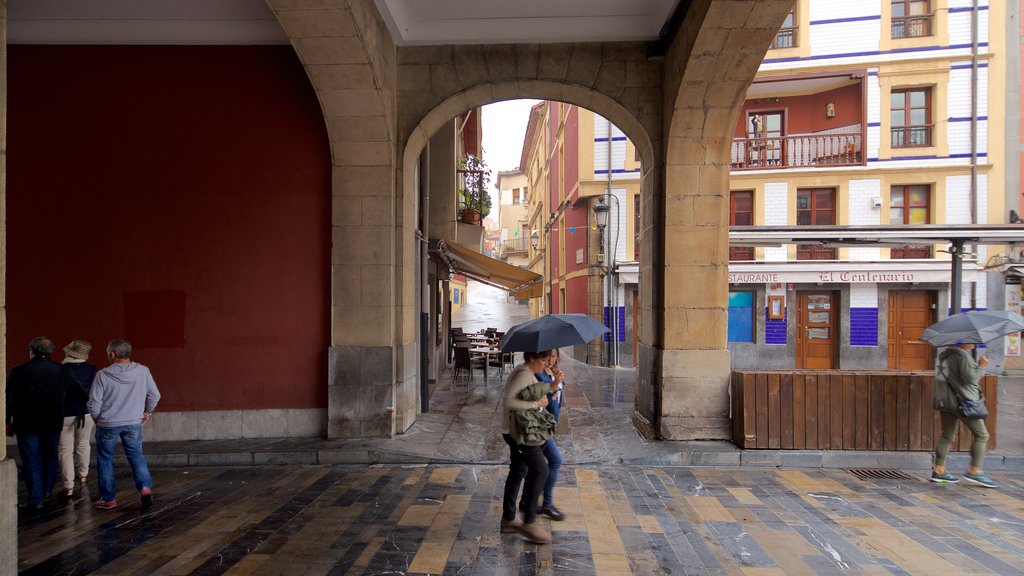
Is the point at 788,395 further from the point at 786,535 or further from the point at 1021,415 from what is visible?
the point at 1021,415

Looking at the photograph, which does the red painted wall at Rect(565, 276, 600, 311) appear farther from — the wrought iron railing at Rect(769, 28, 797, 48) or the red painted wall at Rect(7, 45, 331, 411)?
the red painted wall at Rect(7, 45, 331, 411)

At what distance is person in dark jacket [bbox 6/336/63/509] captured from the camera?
4.71 m

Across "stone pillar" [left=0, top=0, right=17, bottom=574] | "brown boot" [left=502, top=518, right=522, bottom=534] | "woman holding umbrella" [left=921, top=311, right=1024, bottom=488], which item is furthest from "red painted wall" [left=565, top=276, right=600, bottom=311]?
"stone pillar" [left=0, top=0, right=17, bottom=574]

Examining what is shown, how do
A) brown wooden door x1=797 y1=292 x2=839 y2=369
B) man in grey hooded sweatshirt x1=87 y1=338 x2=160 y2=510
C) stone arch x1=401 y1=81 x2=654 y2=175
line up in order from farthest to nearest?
brown wooden door x1=797 y1=292 x2=839 y2=369 → stone arch x1=401 y1=81 x2=654 y2=175 → man in grey hooded sweatshirt x1=87 y1=338 x2=160 y2=510

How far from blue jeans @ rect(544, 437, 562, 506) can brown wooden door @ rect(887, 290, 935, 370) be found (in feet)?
47.0

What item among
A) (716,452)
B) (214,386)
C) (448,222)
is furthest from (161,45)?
(716,452)

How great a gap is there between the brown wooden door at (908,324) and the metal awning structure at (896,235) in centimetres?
688

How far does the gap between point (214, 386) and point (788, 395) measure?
7.47 meters

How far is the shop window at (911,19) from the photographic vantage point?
47.4 feet

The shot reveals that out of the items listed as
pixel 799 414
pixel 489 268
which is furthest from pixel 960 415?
pixel 489 268

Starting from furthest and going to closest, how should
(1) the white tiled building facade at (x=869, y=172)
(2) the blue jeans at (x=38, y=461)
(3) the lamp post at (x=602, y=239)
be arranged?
(3) the lamp post at (x=602, y=239) < (1) the white tiled building facade at (x=869, y=172) < (2) the blue jeans at (x=38, y=461)

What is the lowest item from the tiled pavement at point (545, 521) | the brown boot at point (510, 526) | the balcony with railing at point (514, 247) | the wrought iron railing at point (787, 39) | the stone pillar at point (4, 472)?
the tiled pavement at point (545, 521)

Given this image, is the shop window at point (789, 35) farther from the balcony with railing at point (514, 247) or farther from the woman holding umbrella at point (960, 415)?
the balcony with railing at point (514, 247)

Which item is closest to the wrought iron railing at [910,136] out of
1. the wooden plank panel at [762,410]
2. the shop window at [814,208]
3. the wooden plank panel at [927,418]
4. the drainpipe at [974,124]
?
the drainpipe at [974,124]
